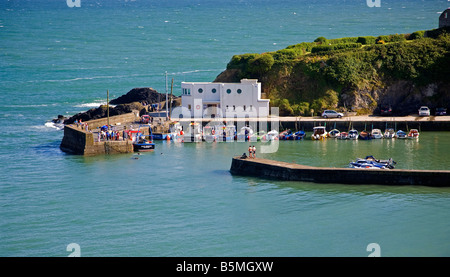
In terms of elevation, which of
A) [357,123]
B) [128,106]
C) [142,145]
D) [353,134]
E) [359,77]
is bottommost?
[142,145]

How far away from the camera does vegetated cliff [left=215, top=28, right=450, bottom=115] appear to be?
8144 centimetres

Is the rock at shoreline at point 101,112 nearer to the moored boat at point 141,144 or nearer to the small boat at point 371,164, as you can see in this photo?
the moored boat at point 141,144

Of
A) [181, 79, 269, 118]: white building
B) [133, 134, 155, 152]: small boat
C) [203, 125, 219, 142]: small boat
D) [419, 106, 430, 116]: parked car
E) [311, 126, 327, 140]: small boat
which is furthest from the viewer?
[181, 79, 269, 118]: white building

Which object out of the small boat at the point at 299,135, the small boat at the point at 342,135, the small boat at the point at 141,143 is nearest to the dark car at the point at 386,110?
the small boat at the point at 342,135

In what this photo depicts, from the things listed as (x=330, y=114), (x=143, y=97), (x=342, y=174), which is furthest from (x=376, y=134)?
(x=143, y=97)

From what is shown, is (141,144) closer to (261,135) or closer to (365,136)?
(261,135)

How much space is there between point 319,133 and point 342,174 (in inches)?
756

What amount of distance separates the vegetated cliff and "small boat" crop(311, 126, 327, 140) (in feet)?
24.2

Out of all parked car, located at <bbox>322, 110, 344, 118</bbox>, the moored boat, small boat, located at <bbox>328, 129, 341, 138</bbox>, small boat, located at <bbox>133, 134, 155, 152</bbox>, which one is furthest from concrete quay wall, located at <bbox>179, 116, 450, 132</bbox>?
small boat, located at <bbox>133, 134, 155, 152</bbox>

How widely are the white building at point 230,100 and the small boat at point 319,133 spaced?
8533 mm

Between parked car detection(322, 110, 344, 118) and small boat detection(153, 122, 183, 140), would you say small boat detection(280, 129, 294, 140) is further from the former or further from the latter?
small boat detection(153, 122, 183, 140)

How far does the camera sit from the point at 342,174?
53812 mm
